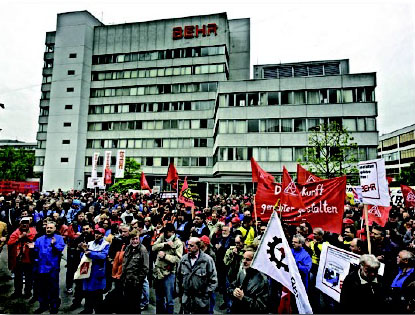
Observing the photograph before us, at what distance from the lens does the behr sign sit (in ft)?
166

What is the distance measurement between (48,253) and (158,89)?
1885 inches

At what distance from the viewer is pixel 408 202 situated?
42.3ft

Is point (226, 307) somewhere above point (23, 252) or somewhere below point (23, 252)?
below

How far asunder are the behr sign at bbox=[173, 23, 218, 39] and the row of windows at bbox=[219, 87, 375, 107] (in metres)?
18.9

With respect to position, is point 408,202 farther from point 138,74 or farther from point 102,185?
point 138,74

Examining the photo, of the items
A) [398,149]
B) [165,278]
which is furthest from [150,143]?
[398,149]

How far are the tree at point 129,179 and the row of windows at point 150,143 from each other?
5.62 m

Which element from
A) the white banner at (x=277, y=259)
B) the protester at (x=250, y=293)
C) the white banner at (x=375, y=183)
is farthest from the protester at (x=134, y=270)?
the white banner at (x=375, y=183)

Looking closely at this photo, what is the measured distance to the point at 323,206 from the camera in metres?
7.41

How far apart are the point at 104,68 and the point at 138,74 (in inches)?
279

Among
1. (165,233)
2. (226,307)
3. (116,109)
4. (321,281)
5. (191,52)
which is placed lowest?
(226,307)

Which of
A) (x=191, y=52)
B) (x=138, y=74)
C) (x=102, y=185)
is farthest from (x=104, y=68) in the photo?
(x=102, y=185)

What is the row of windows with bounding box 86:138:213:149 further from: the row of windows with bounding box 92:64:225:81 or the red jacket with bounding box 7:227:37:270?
the red jacket with bounding box 7:227:37:270

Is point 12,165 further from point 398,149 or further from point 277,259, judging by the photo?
point 398,149
